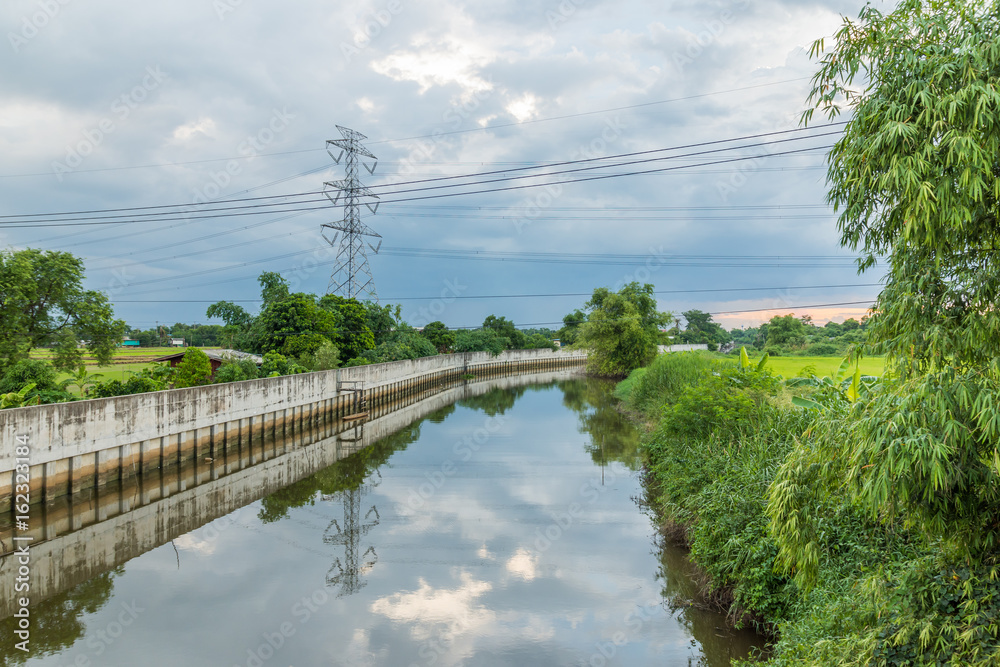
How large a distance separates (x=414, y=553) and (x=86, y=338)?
16727 millimetres

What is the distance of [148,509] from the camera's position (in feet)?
46.2

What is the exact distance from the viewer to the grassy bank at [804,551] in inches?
174

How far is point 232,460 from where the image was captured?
19.5 m

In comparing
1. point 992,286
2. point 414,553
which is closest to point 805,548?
point 992,286

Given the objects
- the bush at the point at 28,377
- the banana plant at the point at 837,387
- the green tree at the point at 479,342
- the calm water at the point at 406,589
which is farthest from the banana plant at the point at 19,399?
the green tree at the point at 479,342

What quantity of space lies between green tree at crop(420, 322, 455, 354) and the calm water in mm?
42854

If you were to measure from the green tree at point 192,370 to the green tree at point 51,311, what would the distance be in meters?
2.66

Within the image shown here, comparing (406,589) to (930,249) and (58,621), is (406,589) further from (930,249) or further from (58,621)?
(930,249)

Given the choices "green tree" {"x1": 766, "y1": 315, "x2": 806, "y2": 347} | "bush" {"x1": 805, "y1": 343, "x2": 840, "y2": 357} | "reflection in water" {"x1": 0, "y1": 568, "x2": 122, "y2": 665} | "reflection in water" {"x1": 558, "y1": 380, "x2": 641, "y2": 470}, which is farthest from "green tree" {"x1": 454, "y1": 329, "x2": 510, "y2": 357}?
"reflection in water" {"x1": 0, "y1": 568, "x2": 122, "y2": 665}

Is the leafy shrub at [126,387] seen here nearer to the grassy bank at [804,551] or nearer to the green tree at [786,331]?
the grassy bank at [804,551]

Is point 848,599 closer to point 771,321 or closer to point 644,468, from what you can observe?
point 644,468
